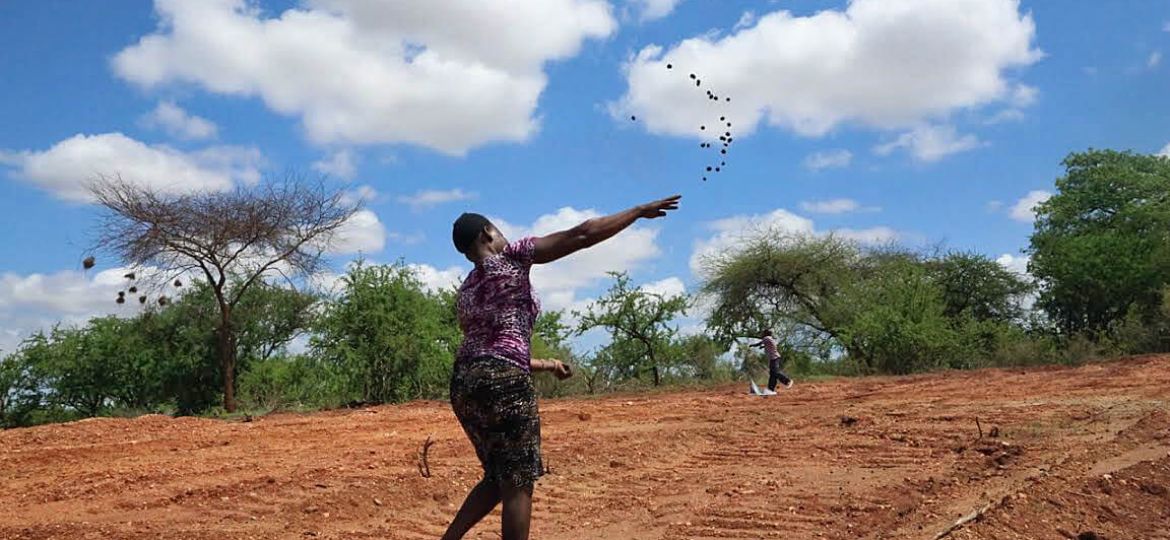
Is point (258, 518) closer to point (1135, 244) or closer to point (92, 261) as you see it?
point (92, 261)

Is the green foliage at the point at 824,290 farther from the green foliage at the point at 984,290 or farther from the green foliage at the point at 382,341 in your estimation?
the green foliage at the point at 382,341

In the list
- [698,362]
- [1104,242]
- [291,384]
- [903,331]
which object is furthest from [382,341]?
[1104,242]

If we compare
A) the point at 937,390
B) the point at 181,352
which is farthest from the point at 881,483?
the point at 181,352

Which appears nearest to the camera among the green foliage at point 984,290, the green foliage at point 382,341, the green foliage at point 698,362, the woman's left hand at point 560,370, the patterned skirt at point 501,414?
the patterned skirt at point 501,414

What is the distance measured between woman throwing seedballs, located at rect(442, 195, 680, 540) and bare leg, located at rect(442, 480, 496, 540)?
0.10m

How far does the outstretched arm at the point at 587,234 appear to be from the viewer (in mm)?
3682

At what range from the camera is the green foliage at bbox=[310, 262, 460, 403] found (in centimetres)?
1967

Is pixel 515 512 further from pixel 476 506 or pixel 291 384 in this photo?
pixel 291 384

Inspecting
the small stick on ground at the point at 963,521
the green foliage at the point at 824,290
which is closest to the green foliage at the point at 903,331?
the green foliage at the point at 824,290

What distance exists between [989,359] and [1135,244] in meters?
6.55

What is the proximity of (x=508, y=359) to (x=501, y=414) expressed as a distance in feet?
0.72

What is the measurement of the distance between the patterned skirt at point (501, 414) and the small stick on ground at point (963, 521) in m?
2.42

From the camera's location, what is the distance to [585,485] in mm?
7180

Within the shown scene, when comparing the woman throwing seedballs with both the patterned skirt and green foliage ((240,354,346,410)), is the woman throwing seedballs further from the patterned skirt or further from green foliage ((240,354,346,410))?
green foliage ((240,354,346,410))
